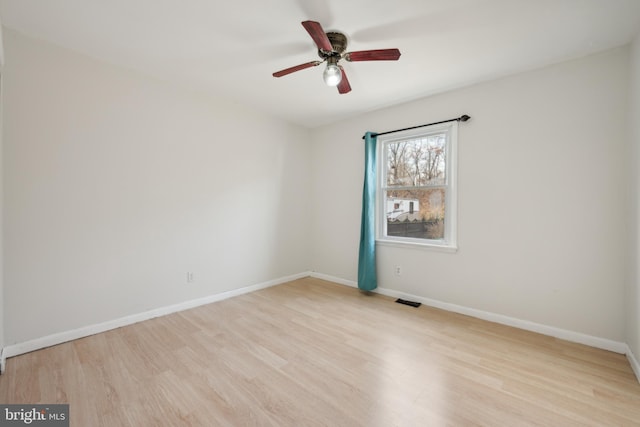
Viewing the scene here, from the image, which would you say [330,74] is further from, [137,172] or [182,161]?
[137,172]

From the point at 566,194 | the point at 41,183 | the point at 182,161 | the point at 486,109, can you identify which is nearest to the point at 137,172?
the point at 182,161

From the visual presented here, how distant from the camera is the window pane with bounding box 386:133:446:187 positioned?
128 inches

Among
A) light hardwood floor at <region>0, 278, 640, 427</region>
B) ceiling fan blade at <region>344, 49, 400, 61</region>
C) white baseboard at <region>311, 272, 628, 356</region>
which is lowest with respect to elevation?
light hardwood floor at <region>0, 278, 640, 427</region>

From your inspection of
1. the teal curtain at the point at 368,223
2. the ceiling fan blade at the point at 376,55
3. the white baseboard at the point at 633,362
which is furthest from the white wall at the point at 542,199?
the ceiling fan blade at the point at 376,55

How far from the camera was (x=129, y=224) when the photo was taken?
8.87ft

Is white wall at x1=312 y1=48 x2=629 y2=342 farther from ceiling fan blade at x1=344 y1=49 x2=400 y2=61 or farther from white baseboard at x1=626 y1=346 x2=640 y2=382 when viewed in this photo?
ceiling fan blade at x1=344 y1=49 x2=400 y2=61

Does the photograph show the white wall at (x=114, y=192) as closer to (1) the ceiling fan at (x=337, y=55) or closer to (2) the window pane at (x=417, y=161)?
(1) the ceiling fan at (x=337, y=55)

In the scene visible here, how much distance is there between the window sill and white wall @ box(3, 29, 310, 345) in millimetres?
1815

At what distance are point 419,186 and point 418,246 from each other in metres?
0.77

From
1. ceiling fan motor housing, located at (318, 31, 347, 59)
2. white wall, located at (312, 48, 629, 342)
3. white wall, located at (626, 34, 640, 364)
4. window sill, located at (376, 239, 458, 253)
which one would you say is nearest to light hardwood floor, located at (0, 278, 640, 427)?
white wall, located at (626, 34, 640, 364)

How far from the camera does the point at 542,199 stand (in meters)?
2.52

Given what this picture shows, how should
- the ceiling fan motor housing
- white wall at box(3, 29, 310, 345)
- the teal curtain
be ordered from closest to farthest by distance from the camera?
1. the ceiling fan motor housing
2. white wall at box(3, 29, 310, 345)
3. the teal curtain

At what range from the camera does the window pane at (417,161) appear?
10.7 ft

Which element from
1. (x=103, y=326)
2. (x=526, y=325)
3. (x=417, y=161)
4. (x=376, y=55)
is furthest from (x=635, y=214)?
(x=103, y=326)
